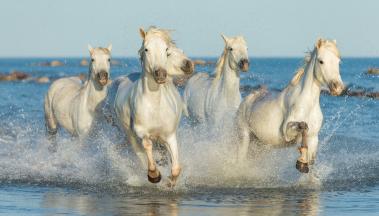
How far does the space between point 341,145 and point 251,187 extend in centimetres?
588

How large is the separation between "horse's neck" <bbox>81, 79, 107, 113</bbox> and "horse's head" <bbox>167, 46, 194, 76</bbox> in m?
1.67

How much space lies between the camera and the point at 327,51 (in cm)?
1040

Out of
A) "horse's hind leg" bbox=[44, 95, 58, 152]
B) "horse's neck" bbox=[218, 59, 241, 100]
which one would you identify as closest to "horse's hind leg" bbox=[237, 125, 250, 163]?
"horse's neck" bbox=[218, 59, 241, 100]

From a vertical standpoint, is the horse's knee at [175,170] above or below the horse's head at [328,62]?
below

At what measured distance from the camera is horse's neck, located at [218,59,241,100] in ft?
43.7

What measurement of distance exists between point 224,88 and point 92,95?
80.3 inches

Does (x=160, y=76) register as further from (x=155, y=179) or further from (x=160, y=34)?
(x=155, y=179)

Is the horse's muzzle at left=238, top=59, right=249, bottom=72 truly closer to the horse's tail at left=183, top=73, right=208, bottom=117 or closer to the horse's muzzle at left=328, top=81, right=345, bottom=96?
the horse's tail at left=183, top=73, right=208, bottom=117

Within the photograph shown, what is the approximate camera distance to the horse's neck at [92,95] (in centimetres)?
1253

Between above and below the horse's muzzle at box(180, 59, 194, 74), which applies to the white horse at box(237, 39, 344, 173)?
below

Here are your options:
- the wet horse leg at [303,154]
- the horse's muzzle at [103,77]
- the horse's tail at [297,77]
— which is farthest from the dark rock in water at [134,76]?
the wet horse leg at [303,154]

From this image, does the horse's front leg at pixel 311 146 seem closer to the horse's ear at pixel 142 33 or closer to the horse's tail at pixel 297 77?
the horse's tail at pixel 297 77

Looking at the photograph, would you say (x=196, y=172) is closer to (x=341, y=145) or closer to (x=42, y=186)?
(x=42, y=186)

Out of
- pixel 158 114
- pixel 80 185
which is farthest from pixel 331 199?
pixel 80 185
